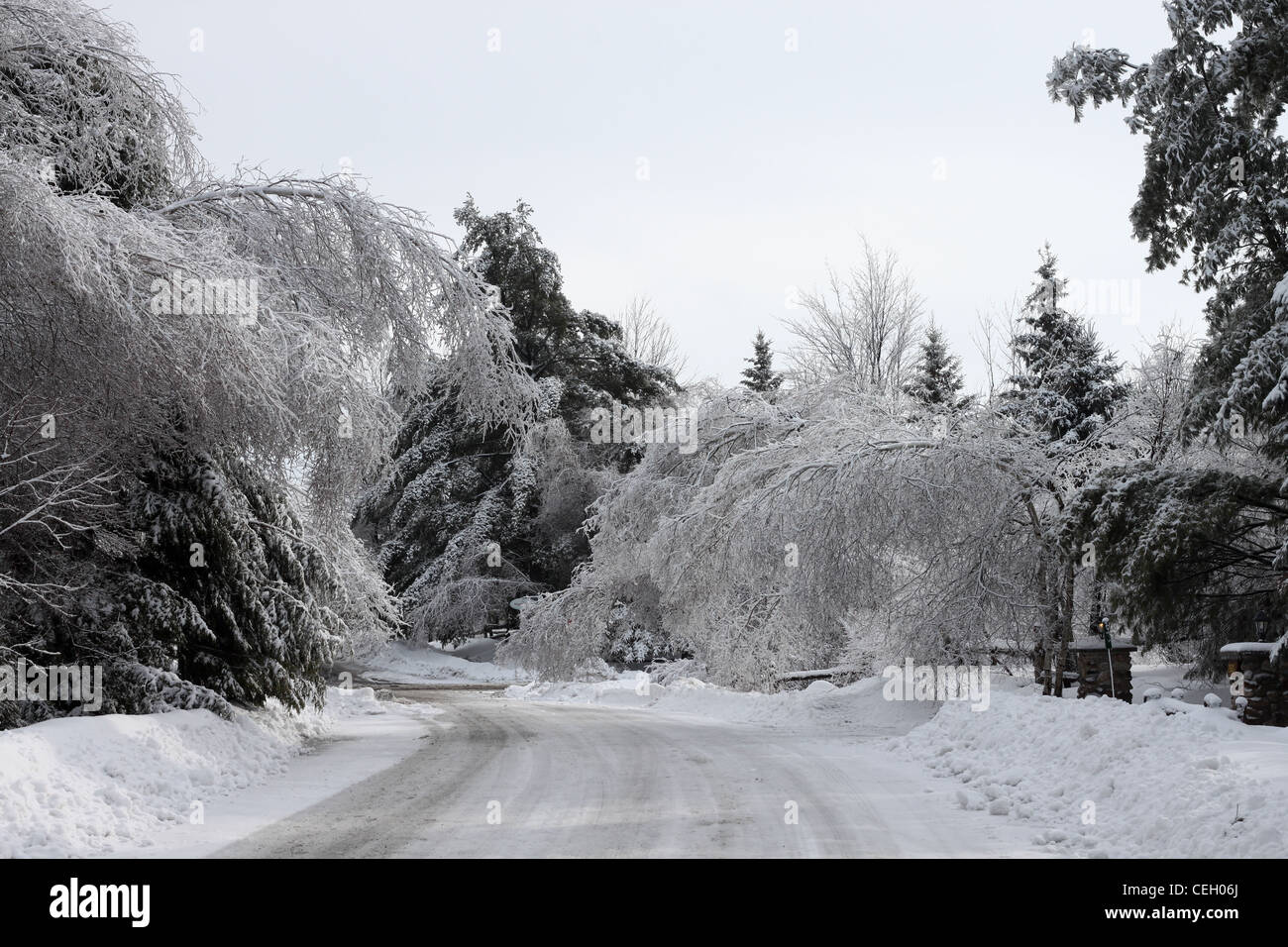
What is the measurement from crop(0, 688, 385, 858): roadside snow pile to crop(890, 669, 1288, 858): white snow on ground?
20.6ft

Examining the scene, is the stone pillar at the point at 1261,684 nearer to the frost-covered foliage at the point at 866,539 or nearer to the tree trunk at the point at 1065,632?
the tree trunk at the point at 1065,632

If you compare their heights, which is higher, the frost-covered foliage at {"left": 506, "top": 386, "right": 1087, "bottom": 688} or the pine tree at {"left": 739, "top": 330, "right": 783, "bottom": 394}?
the pine tree at {"left": 739, "top": 330, "right": 783, "bottom": 394}

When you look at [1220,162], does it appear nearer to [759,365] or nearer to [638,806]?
[638,806]

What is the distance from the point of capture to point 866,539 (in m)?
15.3

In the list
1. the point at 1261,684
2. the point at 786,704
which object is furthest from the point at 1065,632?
the point at 786,704

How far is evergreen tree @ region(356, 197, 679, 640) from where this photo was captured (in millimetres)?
34344

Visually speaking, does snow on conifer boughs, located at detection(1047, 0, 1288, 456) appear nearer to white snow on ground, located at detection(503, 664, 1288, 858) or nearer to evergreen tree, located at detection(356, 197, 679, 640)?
white snow on ground, located at detection(503, 664, 1288, 858)

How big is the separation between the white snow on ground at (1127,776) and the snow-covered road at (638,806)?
0.44 metres

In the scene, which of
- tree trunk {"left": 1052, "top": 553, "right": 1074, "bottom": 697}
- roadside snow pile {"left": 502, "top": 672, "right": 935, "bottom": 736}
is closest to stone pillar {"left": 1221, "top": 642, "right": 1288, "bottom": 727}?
tree trunk {"left": 1052, "top": 553, "right": 1074, "bottom": 697}

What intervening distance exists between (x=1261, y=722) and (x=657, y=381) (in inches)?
1126

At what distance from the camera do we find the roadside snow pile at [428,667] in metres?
33.3
